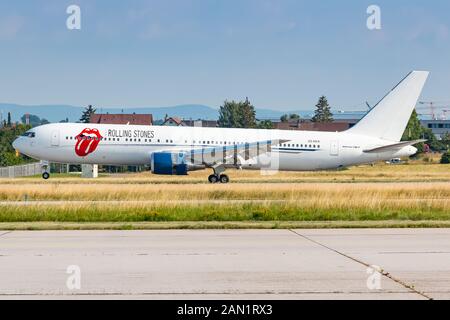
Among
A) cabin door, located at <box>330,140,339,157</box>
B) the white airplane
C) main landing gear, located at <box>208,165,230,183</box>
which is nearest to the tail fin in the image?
the white airplane

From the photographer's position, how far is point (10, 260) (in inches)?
556

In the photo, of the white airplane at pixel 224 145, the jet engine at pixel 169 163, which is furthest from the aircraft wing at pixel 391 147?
the jet engine at pixel 169 163

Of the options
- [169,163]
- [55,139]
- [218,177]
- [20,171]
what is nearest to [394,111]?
[218,177]

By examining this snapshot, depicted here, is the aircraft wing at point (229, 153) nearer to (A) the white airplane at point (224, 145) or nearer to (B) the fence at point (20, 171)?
(A) the white airplane at point (224, 145)

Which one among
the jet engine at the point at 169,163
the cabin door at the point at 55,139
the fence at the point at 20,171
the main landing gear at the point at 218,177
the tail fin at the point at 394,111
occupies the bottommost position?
the fence at the point at 20,171

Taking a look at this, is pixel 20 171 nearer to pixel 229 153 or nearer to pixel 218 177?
pixel 218 177

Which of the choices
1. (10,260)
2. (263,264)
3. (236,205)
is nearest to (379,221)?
(236,205)

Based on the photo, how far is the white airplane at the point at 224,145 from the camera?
1812 inches

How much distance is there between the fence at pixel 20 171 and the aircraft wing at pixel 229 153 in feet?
92.0

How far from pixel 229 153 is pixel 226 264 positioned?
3344cm

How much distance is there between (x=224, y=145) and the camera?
157 ft
